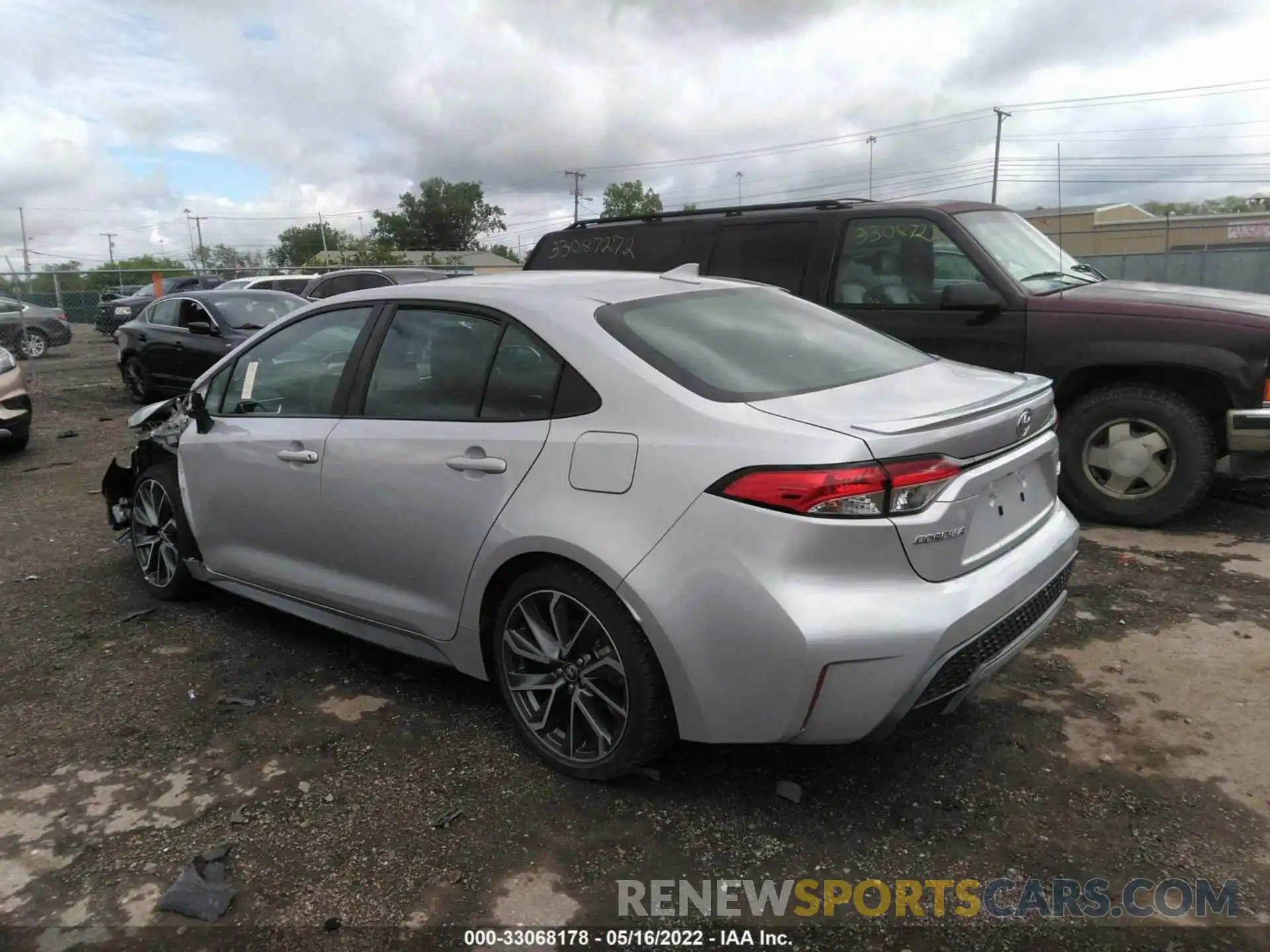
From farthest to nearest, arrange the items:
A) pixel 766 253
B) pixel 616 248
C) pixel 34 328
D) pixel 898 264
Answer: pixel 34 328 → pixel 616 248 → pixel 766 253 → pixel 898 264

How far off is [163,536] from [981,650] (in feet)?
12.8

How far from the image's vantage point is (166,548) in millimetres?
4668

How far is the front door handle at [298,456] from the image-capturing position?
11.9 ft

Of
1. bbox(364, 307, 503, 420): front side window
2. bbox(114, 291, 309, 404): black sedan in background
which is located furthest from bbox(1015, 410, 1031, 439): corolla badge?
bbox(114, 291, 309, 404): black sedan in background

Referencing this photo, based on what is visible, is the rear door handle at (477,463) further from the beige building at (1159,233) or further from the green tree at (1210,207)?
the green tree at (1210,207)

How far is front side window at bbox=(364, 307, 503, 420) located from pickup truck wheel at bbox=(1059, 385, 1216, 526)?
384 centimetres

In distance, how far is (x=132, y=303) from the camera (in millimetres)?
24016

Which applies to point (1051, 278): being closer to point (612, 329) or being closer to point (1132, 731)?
point (1132, 731)

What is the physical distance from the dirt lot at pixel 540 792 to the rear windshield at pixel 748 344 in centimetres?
126

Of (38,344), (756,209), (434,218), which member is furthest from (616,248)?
(434,218)

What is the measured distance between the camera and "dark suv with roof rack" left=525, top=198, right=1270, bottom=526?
5.12m

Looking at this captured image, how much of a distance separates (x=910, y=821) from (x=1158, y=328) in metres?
3.70

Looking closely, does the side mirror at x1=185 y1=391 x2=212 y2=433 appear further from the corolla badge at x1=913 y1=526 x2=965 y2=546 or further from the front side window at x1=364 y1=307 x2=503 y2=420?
the corolla badge at x1=913 y1=526 x2=965 y2=546

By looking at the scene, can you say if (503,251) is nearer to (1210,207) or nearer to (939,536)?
(1210,207)
